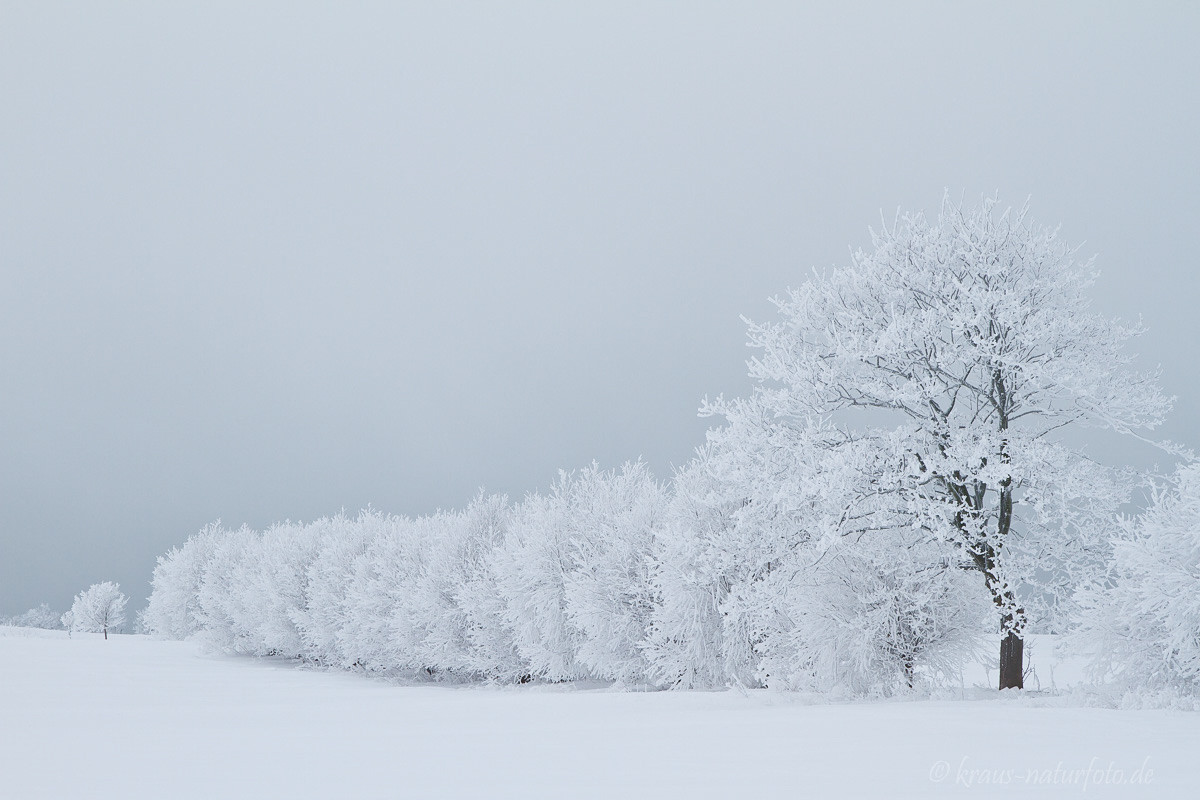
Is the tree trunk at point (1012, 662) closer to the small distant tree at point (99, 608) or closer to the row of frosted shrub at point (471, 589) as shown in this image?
the row of frosted shrub at point (471, 589)

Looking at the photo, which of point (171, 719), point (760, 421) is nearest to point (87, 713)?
point (171, 719)

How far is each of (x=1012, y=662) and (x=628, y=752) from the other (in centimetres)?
1092

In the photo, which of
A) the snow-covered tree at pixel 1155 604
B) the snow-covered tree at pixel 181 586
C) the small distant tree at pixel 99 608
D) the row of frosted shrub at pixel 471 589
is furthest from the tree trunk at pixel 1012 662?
the small distant tree at pixel 99 608

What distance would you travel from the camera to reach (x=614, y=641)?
34.8 metres

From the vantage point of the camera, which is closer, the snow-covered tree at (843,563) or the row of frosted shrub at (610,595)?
the snow-covered tree at (843,563)

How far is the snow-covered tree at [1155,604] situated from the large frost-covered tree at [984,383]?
1.39m

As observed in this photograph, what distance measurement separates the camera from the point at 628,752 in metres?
10.5

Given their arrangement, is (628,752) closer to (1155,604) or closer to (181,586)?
(1155,604)

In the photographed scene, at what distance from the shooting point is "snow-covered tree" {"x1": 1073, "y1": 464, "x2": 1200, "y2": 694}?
13.3 m

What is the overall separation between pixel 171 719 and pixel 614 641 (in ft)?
61.8

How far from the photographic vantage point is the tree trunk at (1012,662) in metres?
17.7

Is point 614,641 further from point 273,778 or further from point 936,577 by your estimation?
point 273,778

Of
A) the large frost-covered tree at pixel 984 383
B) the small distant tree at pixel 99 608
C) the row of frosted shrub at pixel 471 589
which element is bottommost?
the small distant tree at pixel 99 608

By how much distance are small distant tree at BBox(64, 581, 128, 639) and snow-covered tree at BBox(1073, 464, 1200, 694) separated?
11887 cm
